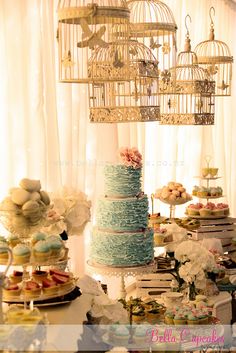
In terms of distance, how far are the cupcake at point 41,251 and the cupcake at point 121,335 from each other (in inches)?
13.9

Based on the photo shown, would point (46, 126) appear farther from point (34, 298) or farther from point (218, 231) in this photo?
point (34, 298)

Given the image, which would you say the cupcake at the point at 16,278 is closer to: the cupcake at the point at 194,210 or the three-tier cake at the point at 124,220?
the three-tier cake at the point at 124,220

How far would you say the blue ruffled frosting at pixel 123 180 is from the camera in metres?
3.63

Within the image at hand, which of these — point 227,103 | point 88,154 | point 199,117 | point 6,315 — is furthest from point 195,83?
point 227,103

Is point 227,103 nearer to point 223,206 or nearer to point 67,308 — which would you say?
point 223,206

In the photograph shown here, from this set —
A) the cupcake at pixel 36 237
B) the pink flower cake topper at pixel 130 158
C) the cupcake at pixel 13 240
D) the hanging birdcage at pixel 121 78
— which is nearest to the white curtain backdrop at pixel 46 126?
the hanging birdcage at pixel 121 78

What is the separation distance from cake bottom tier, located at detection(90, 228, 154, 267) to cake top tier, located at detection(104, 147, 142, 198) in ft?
0.72

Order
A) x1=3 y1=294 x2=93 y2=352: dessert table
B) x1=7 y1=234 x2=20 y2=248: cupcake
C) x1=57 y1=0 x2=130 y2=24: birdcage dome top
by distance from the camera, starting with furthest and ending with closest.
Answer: x1=57 y1=0 x2=130 y2=24: birdcage dome top, x1=7 y1=234 x2=20 y2=248: cupcake, x1=3 y1=294 x2=93 y2=352: dessert table

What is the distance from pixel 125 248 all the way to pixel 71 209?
2.08 ft

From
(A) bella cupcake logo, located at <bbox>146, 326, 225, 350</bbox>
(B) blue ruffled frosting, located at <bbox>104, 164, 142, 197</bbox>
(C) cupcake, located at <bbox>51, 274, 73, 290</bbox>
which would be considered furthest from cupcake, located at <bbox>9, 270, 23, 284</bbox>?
(B) blue ruffled frosting, located at <bbox>104, 164, 142, 197</bbox>

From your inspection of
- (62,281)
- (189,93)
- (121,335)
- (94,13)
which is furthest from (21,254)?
→ (189,93)

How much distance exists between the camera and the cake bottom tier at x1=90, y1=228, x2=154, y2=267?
11.8ft

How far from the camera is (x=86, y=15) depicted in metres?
2.73

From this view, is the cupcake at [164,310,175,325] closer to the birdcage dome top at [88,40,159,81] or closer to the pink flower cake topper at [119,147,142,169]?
the pink flower cake topper at [119,147,142,169]
